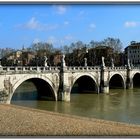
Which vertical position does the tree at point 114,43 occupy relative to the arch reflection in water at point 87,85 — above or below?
above

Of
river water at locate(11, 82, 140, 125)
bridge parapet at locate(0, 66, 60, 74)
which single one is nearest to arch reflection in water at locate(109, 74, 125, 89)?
river water at locate(11, 82, 140, 125)

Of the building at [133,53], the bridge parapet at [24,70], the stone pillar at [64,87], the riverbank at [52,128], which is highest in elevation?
the building at [133,53]

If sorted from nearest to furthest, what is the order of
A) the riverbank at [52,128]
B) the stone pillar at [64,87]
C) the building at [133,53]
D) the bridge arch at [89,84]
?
the riverbank at [52,128] < the stone pillar at [64,87] < the bridge arch at [89,84] < the building at [133,53]

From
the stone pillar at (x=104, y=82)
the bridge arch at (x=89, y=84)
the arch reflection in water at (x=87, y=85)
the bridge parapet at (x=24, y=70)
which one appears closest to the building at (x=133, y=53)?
the stone pillar at (x=104, y=82)

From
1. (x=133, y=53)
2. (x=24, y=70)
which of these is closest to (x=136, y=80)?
(x=24, y=70)

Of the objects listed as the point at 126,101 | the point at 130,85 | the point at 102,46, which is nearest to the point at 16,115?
the point at 126,101

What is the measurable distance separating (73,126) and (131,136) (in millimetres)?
2739

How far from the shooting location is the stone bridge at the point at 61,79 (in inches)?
1037

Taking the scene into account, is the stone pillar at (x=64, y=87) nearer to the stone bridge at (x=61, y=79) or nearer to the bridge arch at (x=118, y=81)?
the stone bridge at (x=61, y=79)

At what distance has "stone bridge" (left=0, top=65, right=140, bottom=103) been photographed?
2635 cm

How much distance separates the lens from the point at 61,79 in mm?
32250

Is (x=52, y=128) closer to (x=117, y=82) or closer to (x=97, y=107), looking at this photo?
(x=97, y=107)

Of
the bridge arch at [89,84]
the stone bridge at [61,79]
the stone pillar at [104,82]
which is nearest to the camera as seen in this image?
the stone bridge at [61,79]

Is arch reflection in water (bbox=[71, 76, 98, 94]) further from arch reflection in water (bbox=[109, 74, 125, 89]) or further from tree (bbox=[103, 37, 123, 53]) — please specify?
tree (bbox=[103, 37, 123, 53])
